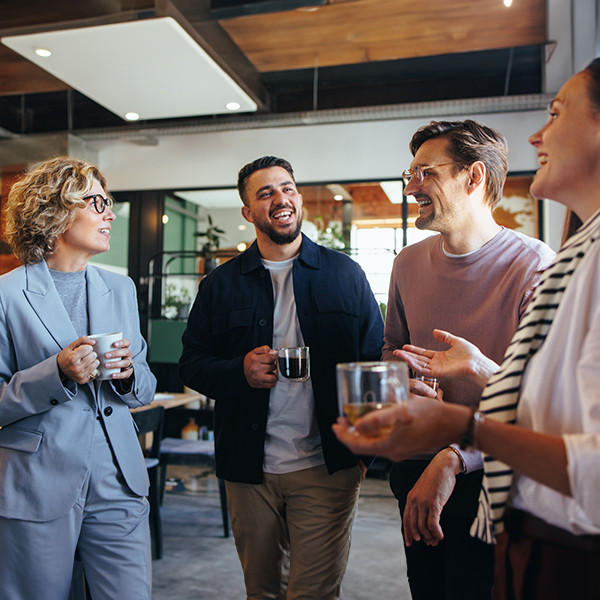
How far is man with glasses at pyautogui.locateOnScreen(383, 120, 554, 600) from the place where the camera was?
5.66ft

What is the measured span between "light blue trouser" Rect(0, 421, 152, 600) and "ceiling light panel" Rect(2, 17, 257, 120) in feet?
10.4

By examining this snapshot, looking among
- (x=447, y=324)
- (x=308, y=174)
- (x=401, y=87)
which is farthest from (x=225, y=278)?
(x=401, y=87)

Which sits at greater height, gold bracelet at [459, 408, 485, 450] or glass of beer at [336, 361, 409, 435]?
glass of beer at [336, 361, 409, 435]

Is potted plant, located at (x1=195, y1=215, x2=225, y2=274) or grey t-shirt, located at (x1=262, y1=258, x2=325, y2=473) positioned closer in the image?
grey t-shirt, located at (x1=262, y1=258, x2=325, y2=473)

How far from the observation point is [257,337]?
90.0 inches

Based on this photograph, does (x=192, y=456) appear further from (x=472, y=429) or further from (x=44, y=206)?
(x=472, y=429)

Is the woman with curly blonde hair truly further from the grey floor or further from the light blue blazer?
the grey floor

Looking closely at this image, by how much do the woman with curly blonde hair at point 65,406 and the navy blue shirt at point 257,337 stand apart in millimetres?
293

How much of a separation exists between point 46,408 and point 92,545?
482mm

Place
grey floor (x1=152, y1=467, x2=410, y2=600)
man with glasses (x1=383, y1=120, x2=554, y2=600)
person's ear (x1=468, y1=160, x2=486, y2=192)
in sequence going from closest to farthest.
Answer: man with glasses (x1=383, y1=120, x2=554, y2=600) < person's ear (x1=468, y1=160, x2=486, y2=192) < grey floor (x1=152, y1=467, x2=410, y2=600)

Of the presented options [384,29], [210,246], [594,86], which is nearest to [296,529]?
[594,86]

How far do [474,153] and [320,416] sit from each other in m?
1.06

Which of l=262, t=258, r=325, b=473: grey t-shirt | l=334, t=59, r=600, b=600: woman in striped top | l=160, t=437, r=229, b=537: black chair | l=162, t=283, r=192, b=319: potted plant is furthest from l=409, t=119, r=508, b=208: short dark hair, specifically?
l=162, t=283, r=192, b=319: potted plant

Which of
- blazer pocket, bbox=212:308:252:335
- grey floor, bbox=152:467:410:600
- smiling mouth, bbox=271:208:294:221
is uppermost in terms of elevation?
smiling mouth, bbox=271:208:294:221
